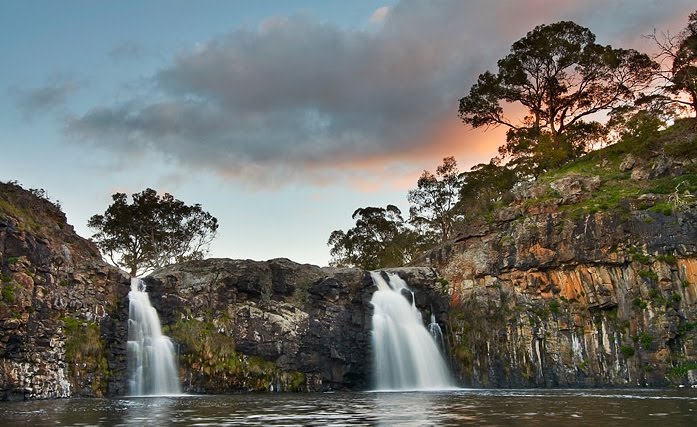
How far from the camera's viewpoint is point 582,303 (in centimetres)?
4662

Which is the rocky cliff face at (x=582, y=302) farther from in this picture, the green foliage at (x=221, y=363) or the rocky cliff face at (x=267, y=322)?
the green foliage at (x=221, y=363)

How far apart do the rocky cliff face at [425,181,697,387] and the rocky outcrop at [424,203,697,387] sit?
0.07 metres

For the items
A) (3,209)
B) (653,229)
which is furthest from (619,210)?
(3,209)

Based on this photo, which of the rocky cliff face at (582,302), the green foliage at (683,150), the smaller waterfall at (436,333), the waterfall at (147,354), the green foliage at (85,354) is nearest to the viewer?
the green foliage at (85,354)

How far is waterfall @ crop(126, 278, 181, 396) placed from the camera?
136 ft

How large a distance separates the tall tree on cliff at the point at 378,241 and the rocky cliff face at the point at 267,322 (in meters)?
37.8


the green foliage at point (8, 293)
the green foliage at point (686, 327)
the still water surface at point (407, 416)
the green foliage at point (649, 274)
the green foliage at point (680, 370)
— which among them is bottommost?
the green foliage at point (680, 370)

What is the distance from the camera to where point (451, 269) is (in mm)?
54750

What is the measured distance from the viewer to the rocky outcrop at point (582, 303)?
43.1m

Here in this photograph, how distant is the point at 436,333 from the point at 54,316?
29.1 m

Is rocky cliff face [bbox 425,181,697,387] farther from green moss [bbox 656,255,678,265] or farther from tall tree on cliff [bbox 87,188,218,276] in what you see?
tall tree on cliff [bbox 87,188,218,276]

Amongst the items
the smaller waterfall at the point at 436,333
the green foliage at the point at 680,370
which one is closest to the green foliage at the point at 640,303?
the green foliage at the point at 680,370

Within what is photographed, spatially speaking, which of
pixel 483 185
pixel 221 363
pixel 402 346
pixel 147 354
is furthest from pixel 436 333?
pixel 483 185

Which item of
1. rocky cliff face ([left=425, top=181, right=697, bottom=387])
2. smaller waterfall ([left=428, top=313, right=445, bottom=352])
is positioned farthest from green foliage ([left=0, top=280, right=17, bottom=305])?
Result: rocky cliff face ([left=425, top=181, right=697, bottom=387])
